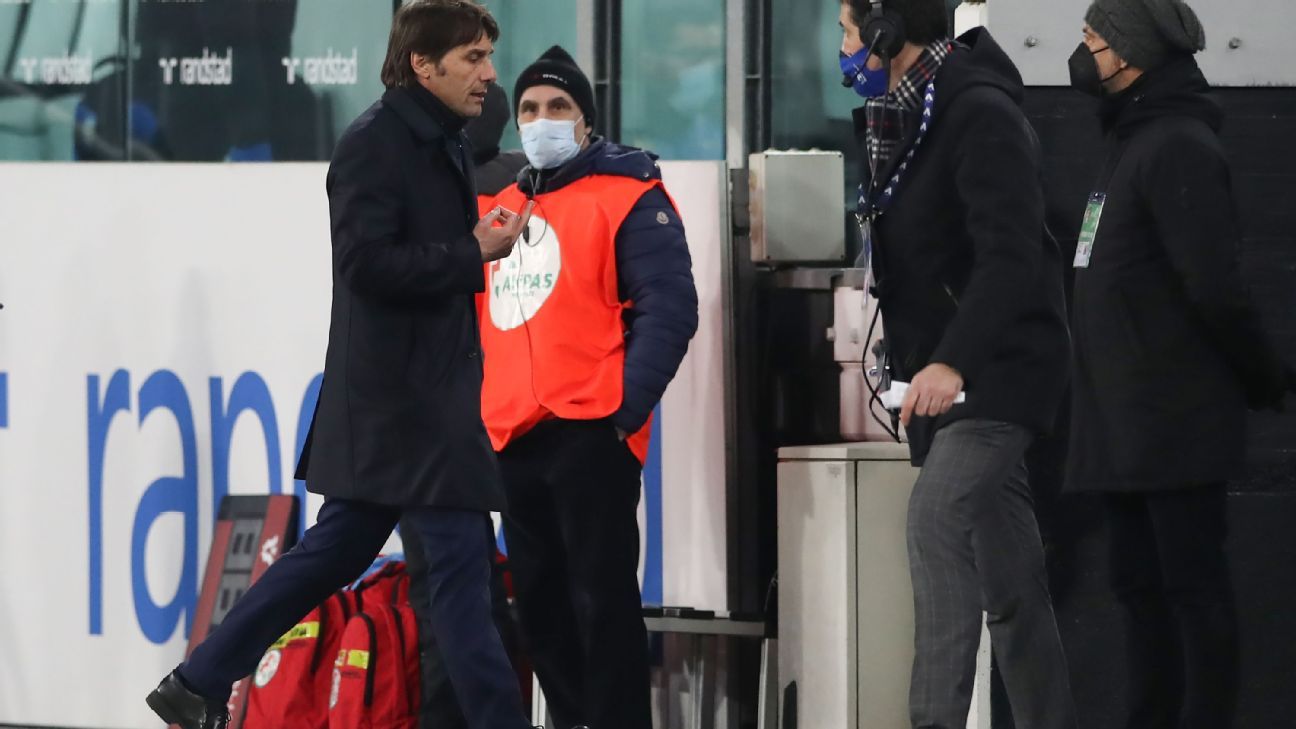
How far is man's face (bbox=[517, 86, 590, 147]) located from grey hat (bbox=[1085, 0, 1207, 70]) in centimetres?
139

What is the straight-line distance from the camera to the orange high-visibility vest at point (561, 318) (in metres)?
4.36

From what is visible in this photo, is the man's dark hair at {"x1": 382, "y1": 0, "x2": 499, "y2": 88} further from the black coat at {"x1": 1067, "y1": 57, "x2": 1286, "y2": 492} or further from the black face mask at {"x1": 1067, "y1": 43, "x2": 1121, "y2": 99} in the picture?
the black coat at {"x1": 1067, "y1": 57, "x2": 1286, "y2": 492}

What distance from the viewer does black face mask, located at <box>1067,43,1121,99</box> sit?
12.4 ft

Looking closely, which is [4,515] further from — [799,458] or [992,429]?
[992,429]

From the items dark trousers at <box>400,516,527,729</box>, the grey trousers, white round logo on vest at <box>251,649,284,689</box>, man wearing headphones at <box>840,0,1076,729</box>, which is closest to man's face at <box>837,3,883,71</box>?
man wearing headphones at <box>840,0,1076,729</box>

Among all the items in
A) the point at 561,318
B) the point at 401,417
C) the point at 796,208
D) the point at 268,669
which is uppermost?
the point at 796,208

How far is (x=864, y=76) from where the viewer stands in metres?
3.59

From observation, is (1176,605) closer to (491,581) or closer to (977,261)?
(977,261)

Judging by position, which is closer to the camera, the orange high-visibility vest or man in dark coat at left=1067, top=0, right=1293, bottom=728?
man in dark coat at left=1067, top=0, right=1293, bottom=728

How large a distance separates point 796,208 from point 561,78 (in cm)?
95

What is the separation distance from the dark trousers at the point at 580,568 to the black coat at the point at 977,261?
3.25 feet

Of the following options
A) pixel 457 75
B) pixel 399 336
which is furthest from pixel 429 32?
pixel 399 336

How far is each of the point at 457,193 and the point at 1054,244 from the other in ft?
4.09

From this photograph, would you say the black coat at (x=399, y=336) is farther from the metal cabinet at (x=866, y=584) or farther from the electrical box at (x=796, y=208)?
the electrical box at (x=796, y=208)
